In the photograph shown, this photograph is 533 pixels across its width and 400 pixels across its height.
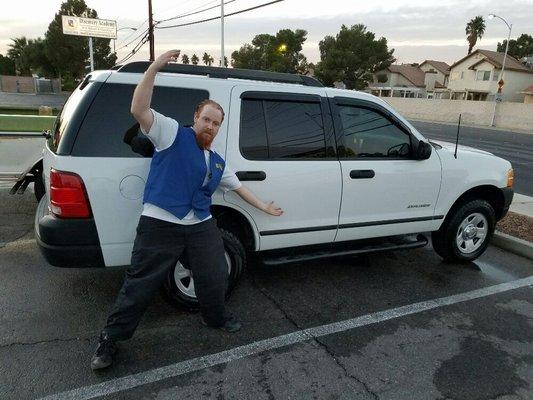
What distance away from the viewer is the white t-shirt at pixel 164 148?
8.32 feet

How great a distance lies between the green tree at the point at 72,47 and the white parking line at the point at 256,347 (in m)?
56.5

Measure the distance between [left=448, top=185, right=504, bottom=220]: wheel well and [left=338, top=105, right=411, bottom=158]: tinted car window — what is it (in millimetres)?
1026

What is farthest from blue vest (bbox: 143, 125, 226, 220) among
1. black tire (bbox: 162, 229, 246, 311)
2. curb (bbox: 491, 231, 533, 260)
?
curb (bbox: 491, 231, 533, 260)

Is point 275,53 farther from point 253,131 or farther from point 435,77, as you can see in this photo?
point 253,131

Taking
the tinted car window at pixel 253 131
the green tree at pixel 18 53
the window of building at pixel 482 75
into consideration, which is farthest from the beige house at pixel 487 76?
the green tree at pixel 18 53

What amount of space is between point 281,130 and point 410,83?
2928 inches

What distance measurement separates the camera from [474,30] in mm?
83562

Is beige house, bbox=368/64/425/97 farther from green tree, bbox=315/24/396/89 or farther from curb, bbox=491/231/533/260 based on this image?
curb, bbox=491/231/533/260

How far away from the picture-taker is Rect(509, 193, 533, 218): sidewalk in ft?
22.4

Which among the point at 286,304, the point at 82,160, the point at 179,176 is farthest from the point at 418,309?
the point at 82,160

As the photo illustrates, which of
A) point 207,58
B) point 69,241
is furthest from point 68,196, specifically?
point 207,58

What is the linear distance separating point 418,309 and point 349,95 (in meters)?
2.02

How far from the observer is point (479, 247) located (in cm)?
485

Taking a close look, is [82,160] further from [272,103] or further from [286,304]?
[286,304]
